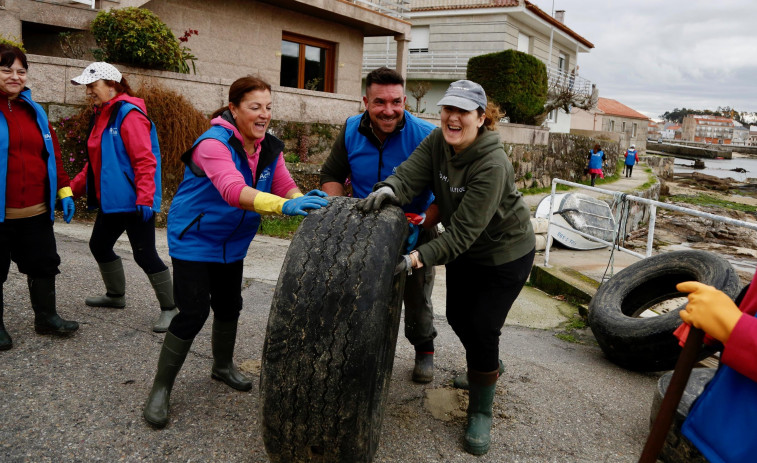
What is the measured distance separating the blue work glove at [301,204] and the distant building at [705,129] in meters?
192

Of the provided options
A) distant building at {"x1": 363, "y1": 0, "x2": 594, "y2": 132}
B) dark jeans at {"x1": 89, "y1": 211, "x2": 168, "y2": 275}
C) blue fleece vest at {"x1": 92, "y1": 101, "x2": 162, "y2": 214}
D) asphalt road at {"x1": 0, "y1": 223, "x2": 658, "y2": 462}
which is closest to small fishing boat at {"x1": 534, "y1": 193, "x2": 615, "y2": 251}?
asphalt road at {"x1": 0, "y1": 223, "x2": 658, "y2": 462}

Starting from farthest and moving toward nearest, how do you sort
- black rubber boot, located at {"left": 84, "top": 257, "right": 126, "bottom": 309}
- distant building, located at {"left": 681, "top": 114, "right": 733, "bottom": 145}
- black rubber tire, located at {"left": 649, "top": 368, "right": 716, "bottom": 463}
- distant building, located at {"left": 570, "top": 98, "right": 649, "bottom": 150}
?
distant building, located at {"left": 681, "top": 114, "right": 733, "bottom": 145}
distant building, located at {"left": 570, "top": 98, "right": 649, "bottom": 150}
black rubber boot, located at {"left": 84, "top": 257, "right": 126, "bottom": 309}
black rubber tire, located at {"left": 649, "top": 368, "right": 716, "bottom": 463}

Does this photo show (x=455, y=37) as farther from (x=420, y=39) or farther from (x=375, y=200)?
(x=375, y=200)

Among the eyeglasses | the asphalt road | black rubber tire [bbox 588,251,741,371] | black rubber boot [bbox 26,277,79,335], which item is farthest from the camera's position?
black rubber tire [bbox 588,251,741,371]

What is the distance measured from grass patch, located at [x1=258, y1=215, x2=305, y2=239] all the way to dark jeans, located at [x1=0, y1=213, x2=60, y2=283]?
192 inches

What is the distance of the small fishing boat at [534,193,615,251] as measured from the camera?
31.0 ft

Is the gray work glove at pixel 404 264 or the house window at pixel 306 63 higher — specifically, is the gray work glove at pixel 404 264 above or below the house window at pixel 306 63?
below

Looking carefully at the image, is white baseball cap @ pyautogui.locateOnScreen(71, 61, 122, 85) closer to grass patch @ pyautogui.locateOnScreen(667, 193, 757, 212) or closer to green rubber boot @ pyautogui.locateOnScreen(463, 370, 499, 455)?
green rubber boot @ pyautogui.locateOnScreen(463, 370, 499, 455)

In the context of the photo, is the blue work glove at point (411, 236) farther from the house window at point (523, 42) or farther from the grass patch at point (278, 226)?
the house window at point (523, 42)

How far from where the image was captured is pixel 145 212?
13.1 feet

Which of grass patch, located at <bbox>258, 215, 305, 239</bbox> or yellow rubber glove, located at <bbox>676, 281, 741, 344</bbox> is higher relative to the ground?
yellow rubber glove, located at <bbox>676, 281, 741, 344</bbox>

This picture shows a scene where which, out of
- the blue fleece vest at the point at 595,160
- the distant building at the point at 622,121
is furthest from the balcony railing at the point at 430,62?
Result: the distant building at the point at 622,121

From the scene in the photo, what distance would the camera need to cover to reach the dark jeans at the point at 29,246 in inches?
143

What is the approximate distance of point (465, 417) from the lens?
128 inches
